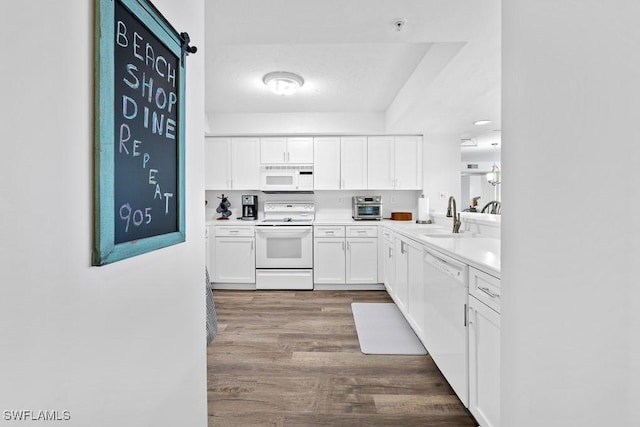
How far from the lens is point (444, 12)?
1753mm

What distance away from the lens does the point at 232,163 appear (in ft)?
14.9

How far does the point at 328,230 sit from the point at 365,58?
222 centimetres

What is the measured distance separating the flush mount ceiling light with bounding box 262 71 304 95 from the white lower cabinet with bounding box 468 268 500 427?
2.46 meters

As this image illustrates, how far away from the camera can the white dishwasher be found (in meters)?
1.62

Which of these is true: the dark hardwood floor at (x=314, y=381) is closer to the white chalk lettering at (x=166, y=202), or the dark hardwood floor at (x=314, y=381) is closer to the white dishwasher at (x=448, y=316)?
the white dishwasher at (x=448, y=316)

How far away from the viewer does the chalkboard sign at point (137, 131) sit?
2.07ft

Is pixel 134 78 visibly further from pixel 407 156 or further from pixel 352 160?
pixel 407 156

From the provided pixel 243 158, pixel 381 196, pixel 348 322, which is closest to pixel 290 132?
pixel 243 158

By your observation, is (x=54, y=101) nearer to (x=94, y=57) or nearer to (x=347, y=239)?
(x=94, y=57)

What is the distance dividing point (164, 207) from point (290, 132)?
3651 millimetres

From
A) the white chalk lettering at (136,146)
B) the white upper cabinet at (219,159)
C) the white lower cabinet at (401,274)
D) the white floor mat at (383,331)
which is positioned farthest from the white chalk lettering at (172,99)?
the white upper cabinet at (219,159)

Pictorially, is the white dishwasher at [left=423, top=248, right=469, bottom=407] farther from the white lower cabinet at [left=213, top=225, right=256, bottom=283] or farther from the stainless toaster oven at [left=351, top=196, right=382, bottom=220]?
the white lower cabinet at [left=213, top=225, right=256, bottom=283]

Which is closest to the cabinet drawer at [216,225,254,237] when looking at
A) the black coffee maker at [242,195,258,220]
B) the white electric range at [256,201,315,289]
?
the white electric range at [256,201,315,289]

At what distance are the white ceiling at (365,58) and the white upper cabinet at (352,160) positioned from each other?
44cm
